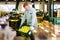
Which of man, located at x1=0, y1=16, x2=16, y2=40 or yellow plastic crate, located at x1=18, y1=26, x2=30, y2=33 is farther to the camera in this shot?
man, located at x1=0, y1=16, x2=16, y2=40

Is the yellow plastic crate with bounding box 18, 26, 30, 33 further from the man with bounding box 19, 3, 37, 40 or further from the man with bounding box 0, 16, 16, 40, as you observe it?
the man with bounding box 0, 16, 16, 40

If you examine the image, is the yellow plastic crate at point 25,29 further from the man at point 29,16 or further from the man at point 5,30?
the man at point 5,30

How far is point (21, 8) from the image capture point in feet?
7.38

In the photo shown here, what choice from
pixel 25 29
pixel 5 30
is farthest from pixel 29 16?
pixel 5 30

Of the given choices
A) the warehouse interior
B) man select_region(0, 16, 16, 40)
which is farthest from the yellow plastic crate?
man select_region(0, 16, 16, 40)

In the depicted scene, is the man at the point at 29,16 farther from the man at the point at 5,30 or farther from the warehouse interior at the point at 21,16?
the man at the point at 5,30

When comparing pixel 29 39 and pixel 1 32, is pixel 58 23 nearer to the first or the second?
pixel 29 39

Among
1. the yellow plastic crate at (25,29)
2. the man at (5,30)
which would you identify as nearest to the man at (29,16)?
the yellow plastic crate at (25,29)

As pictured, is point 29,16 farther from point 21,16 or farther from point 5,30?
point 5,30

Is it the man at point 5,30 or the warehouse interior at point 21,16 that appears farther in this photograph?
the man at point 5,30

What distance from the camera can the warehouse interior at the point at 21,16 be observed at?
2074mm

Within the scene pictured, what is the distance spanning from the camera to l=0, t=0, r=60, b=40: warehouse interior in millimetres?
2074

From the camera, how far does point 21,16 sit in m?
2.22

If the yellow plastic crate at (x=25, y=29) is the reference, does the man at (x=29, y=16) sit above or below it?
above
